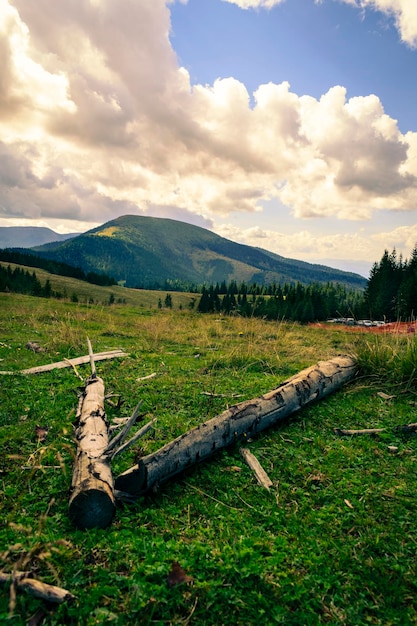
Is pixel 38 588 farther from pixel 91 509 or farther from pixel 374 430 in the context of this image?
pixel 374 430

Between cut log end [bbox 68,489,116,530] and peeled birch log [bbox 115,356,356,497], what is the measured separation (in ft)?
1.48

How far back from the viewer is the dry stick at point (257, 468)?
4496 millimetres

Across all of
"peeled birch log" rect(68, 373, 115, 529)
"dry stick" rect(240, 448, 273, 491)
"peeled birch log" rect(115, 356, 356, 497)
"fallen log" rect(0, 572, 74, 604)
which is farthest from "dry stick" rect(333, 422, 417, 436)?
"fallen log" rect(0, 572, 74, 604)

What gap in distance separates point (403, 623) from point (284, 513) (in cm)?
143

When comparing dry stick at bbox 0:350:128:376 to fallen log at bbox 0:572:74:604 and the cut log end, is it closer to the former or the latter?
the cut log end

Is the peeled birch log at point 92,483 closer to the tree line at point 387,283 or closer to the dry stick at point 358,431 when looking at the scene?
the dry stick at point 358,431

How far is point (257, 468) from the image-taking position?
4793mm

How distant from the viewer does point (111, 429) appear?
18.0 ft

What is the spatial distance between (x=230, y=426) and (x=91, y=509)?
238 centimetres

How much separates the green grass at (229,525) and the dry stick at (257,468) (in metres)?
0.09

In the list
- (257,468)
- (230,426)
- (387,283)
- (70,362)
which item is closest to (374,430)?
(257,468)

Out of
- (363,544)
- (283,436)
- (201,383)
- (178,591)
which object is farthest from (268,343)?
(178,591)

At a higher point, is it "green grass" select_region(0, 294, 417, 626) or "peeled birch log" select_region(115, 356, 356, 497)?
"peeled birch log" select_region(115, 356, 356, 497)

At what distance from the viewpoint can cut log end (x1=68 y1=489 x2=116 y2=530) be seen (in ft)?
11.5
